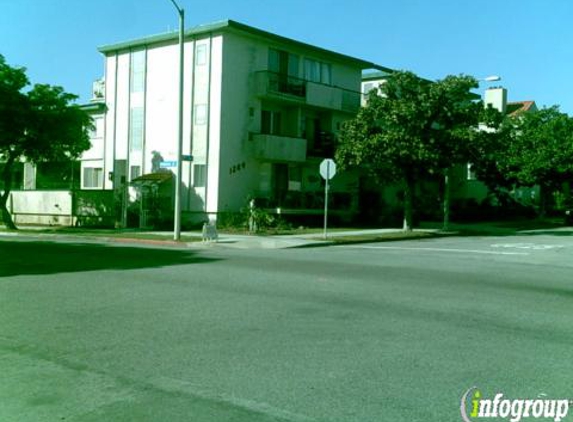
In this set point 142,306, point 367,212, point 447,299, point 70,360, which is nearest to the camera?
point 70,360

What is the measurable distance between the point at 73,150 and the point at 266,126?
386 inches

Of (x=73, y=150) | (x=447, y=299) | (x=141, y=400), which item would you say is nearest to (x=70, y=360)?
(x=141, y=400)

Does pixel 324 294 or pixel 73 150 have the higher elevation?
pixel 73 150

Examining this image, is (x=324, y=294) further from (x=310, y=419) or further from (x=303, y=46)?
(x=303, y=46)

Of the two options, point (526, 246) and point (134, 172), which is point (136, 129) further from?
point (526, 246)

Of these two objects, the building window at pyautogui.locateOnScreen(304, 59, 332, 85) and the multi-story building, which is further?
the building window at pyautogui.locateOnScreen(304, 59, 332, 85)

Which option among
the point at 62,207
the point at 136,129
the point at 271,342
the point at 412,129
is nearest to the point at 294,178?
the point at 412,129

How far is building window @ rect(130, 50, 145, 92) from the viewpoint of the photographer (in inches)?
1334

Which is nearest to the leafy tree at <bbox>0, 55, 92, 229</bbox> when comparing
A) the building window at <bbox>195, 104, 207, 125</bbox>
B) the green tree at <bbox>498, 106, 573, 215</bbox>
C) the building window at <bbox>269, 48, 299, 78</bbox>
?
the building window at <bbox>195, 104, 207, 125</bbox>

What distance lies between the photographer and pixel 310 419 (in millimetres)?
4797

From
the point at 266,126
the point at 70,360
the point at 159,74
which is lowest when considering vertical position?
the point at 70,360

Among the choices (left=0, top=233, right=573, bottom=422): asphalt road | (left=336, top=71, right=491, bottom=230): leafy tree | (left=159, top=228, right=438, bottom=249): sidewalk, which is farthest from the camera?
(left=336, top=71, right=491, bottom=230): leafy tree

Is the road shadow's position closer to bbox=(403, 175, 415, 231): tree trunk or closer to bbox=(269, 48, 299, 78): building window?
bbox=(403, 175, 415, 231): tree trunk

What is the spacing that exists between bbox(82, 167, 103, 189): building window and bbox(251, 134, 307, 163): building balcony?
33.7ft
